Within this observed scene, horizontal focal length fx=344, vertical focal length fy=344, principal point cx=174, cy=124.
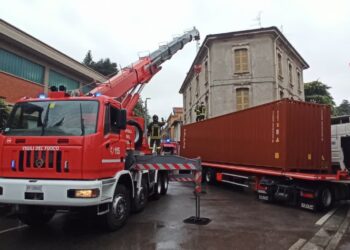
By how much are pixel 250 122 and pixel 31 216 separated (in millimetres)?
8074

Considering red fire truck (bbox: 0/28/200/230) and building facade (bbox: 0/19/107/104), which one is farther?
building facade (bbox: 0/19/107/104)

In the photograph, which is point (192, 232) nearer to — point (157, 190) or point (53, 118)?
point (53, 118)

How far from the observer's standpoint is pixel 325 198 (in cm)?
973

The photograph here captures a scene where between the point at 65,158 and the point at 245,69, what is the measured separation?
2227cm

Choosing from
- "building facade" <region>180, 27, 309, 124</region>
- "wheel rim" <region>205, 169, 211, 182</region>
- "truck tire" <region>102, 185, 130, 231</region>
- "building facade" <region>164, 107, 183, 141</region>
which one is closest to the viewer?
"truck tire" <region>102, 185, 130, 231</region>

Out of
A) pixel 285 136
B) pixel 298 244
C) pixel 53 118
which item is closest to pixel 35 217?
pixel 53 118

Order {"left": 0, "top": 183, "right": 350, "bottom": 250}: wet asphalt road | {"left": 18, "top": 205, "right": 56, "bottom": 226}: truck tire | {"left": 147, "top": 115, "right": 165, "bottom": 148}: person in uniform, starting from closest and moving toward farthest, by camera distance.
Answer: {"left": 0, "top": 183, "right": 350, "bottom": 250}: wet asphalt road < {"left": 18, "top": 205, "right": 56, "bottom": 226}: truck tire < {"left": 147, "top": 115, "right": 165, "bottom": 148}: person in uniform

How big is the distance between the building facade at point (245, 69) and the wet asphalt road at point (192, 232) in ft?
56.7

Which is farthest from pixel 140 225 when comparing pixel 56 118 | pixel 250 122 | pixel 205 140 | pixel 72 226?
pixel 205 140

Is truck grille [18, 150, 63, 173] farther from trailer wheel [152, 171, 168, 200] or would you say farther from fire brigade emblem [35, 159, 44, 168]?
trailer wheel [152, 171, 168, 200]

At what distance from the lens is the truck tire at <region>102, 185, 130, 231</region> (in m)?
6.59

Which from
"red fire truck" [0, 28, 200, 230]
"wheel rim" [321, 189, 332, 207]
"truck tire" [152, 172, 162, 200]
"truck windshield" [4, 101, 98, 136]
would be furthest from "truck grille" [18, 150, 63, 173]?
"wheel rim" [321, 189, 332, 207]

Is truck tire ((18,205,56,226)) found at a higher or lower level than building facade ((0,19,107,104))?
lower

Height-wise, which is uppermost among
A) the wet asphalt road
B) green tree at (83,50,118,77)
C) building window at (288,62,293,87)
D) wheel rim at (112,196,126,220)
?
green tree at (83,50,118,77)
